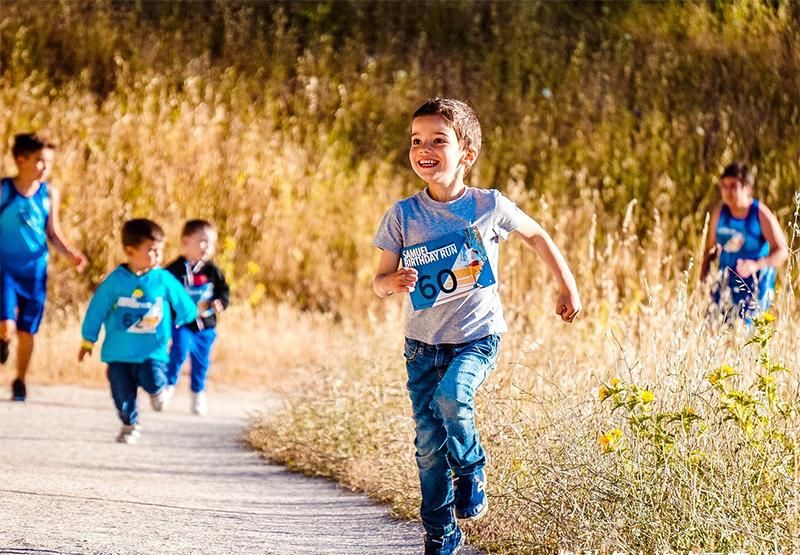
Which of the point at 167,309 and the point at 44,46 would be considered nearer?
the point at 167,309

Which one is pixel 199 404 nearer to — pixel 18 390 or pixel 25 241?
pixel 18 390

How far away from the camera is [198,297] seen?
9938 mm

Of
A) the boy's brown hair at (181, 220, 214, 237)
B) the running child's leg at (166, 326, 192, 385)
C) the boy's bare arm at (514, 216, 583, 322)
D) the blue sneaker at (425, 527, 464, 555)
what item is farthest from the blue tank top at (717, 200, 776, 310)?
the blue sneaker at (425, 527, 464, 555)

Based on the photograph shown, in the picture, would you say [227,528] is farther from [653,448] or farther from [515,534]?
[653,448]

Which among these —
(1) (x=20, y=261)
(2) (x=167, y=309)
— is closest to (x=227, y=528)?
(2) (x=167, y=309)

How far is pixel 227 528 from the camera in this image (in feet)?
19.0

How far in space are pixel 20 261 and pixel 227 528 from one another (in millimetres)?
4328

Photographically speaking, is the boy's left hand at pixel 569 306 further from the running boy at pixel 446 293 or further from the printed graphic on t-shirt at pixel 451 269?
the printed graphic on t-shirt at pixel 451 269

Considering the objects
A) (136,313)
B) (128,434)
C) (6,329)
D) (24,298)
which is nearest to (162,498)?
(128,434)

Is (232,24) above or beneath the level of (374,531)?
above

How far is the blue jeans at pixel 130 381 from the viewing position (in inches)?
332

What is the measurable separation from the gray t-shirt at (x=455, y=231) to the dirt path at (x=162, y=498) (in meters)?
0.95

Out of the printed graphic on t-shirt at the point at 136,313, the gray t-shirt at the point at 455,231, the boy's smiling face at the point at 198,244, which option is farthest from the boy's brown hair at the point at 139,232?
the gray t-shirt at the point at 455,231

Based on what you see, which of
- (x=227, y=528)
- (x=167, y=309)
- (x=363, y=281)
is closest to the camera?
(x=227, y=528)
